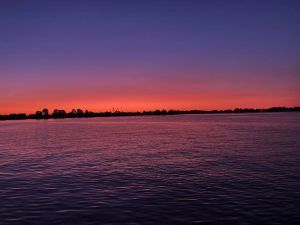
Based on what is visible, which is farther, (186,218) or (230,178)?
(230,178)

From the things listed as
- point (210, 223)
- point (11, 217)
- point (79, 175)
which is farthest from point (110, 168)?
point (210, 223)

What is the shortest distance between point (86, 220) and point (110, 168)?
15842 mm

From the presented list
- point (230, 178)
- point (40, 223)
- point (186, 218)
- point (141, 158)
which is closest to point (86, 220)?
point (40, 223)

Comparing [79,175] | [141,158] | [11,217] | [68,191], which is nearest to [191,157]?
[141,158]

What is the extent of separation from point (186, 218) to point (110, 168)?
1684cm

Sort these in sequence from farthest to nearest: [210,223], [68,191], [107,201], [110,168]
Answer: [110,168]
[68,191]
[107,201]
[210,223]

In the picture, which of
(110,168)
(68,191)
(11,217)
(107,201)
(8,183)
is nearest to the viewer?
(11,217)

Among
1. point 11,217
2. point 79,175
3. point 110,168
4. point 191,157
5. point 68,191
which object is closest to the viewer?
point 11,217

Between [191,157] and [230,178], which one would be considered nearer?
[230,178]

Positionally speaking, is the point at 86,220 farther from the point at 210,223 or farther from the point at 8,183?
the point at 8,183

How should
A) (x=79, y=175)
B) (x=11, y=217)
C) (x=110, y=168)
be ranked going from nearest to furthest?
A: (x=11, y=217) → (x=79, y=175) → (x=110, y=168)

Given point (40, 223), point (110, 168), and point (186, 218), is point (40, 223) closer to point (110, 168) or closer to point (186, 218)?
point (186, 218)

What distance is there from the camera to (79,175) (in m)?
29.2

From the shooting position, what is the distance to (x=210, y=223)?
16.1 meters
